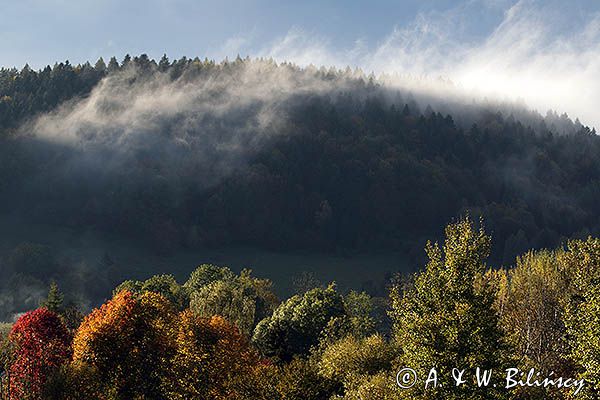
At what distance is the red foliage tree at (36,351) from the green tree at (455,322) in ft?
110

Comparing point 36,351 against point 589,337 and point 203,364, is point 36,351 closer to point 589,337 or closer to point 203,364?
point 203,364

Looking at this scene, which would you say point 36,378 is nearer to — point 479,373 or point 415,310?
point 415,310

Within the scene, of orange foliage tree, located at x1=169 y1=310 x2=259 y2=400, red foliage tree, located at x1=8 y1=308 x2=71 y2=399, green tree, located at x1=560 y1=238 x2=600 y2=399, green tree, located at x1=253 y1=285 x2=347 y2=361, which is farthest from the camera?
A: green tree, located at x1=253 y1=285 x2=347 y2=361

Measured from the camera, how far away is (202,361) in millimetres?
48688

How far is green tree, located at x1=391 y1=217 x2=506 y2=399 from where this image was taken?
32688 mm

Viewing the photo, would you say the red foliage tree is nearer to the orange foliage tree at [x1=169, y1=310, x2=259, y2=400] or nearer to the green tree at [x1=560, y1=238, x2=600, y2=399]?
the orange foliage tree at [x1=169, y1=310, x2=259, y2=400]

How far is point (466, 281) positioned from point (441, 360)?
5.71 m

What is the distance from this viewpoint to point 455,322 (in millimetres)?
33125

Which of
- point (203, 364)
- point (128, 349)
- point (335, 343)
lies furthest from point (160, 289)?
point (203, 364)

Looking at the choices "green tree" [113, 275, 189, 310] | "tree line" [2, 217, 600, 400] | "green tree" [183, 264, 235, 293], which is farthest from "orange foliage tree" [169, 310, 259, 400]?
"green tree" [183, 264, 235, 293]

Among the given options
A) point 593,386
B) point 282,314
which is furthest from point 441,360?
point 282,314

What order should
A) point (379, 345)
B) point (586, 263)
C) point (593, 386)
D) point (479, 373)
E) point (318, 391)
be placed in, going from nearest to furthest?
point (479, 373) → point (593, 386) → point (318, 391) → point (379, 345) → point (586, 263)

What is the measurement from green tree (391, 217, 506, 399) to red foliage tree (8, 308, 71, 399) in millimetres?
33571

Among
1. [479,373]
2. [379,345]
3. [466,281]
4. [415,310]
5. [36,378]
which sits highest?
[466,281]
